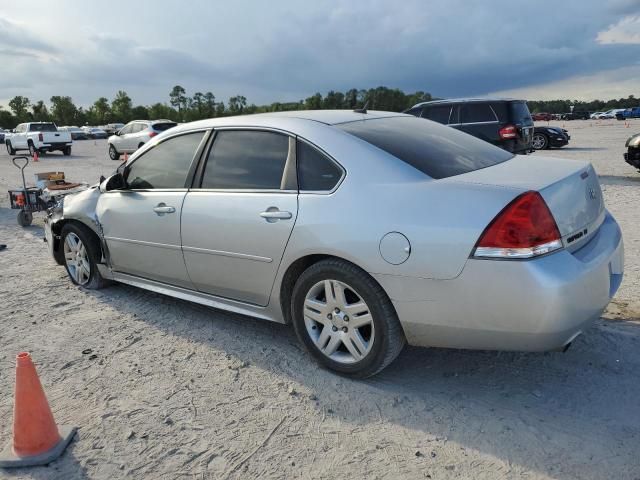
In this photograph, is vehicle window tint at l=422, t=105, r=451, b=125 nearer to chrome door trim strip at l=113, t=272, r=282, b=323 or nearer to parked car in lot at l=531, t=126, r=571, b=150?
parked car in lot at l=531, t=126, r=571, b=150

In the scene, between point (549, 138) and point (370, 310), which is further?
point (549, 138)

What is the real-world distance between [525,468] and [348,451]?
0.83 meters

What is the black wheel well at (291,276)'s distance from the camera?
3.28 metres

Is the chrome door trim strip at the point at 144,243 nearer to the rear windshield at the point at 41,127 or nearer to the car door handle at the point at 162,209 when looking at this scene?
the car door handle at the point at 162,209

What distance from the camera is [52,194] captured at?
26.3 feet

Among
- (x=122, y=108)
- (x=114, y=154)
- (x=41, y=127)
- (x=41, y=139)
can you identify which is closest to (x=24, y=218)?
(x=114, y=154)

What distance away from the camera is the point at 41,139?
26094 mm

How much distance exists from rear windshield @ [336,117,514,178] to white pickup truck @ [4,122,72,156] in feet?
85.0

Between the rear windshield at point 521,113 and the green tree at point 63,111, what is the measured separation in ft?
321

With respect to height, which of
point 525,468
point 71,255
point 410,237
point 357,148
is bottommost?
point 525,468

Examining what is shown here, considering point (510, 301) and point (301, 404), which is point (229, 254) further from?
point (510, 301)

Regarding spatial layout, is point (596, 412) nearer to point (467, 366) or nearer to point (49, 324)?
point (467, 366)

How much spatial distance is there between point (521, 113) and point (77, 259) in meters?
10.1

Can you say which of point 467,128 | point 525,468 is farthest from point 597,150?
point 525,468
